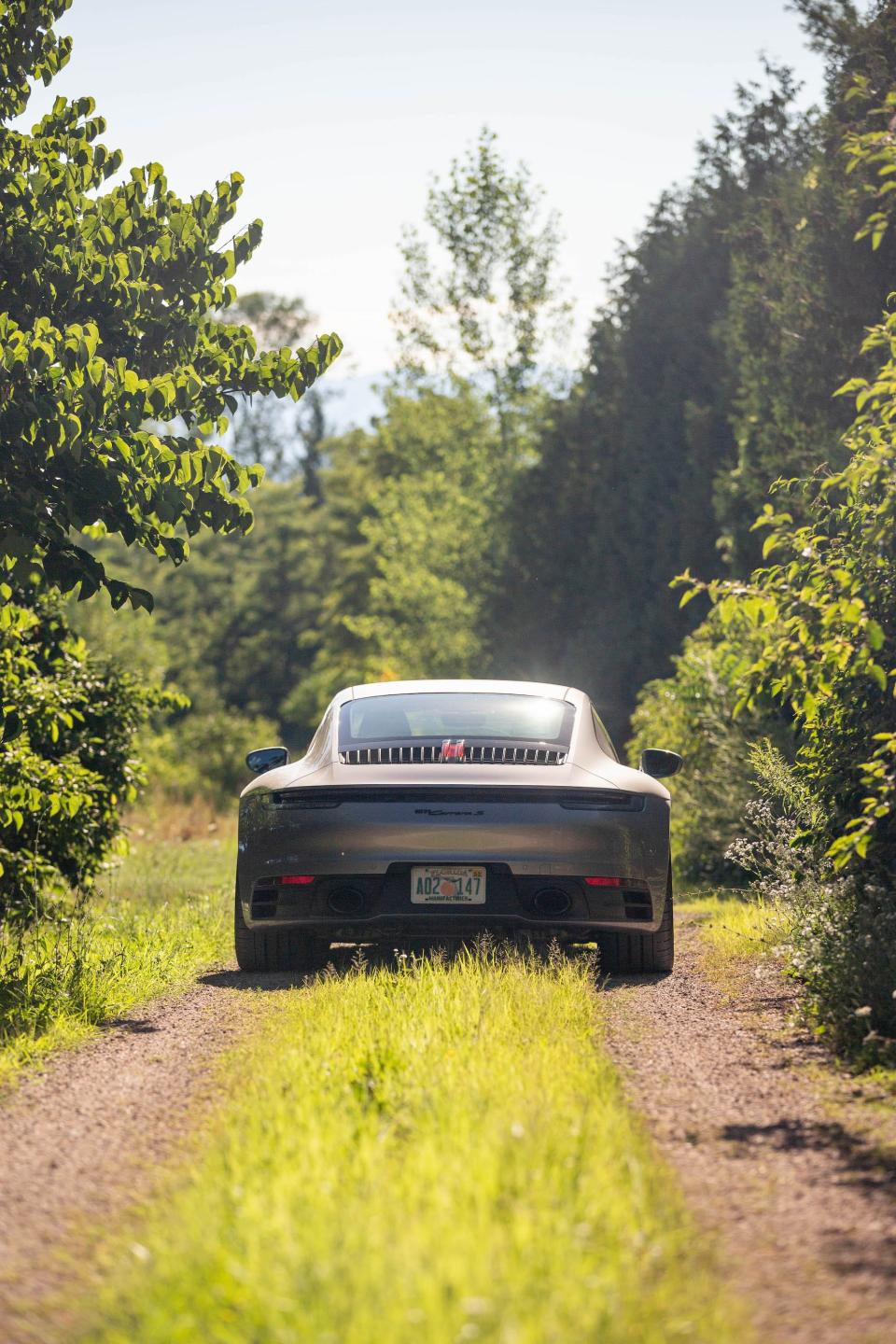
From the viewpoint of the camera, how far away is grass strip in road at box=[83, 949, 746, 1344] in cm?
306

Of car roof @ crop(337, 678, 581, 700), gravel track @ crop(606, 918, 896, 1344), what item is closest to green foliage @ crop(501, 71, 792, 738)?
car roof @ crop(337, 678, 581, 700)

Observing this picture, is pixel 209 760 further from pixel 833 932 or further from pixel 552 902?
pixel 833 932

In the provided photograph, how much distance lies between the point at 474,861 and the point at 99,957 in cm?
233

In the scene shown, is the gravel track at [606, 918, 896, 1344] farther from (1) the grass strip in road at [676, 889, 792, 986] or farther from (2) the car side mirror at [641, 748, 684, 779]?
(2) the car side mirror at [641, 748, 684, 779]

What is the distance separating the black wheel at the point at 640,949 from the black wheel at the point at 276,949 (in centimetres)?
156

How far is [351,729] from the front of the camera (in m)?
8.73

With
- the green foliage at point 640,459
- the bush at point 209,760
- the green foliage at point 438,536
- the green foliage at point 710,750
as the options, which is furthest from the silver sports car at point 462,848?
the green foliage at point 438,536

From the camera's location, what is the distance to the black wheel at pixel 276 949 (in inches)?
333

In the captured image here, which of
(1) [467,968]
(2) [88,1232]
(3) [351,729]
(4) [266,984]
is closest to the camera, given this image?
(2) [88,1232]

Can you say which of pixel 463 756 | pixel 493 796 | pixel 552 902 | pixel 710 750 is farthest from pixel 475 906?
pixel 710 750

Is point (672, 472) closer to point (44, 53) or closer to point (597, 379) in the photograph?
point (597, 379)

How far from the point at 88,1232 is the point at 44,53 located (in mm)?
7158

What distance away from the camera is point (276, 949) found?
8516 mm

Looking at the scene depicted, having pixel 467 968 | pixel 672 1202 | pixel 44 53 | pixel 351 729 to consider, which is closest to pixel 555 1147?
pixel 672 1202
